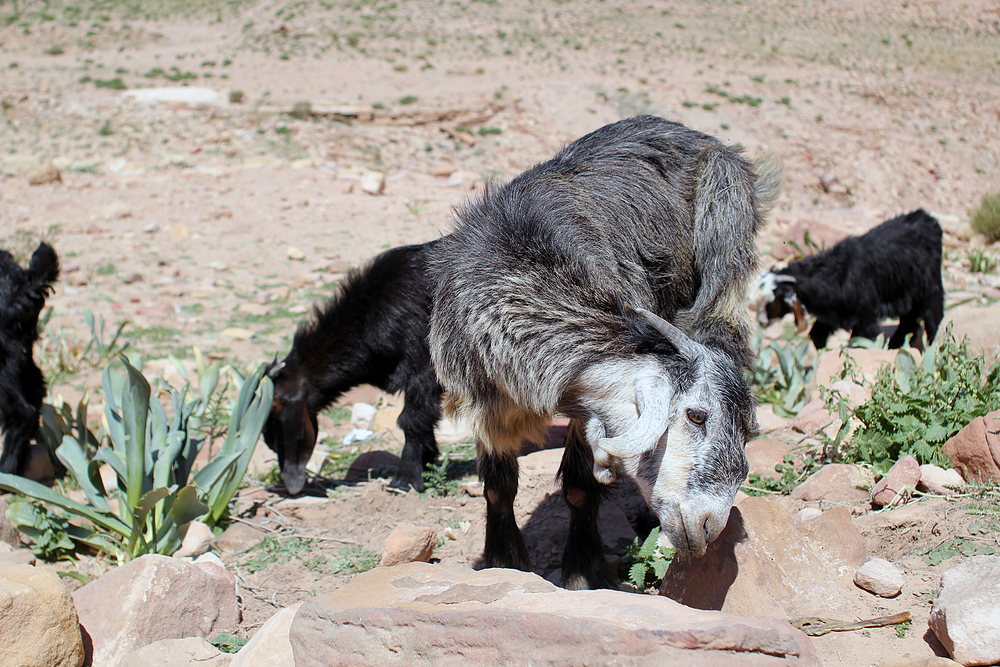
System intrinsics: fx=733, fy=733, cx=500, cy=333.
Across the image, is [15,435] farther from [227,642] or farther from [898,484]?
[898,484]

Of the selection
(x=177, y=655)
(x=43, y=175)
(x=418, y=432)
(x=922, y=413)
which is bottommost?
(x=43, y=175)

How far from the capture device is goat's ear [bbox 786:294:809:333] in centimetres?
769

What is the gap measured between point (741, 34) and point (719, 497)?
31514 mm

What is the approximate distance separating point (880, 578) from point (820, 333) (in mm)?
5543

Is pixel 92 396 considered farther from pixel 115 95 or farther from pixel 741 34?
pixel 741 34

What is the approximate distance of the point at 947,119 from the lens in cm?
2248

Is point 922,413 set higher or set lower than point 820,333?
higher

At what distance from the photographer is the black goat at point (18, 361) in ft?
16.5

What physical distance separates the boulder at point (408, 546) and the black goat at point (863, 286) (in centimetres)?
527

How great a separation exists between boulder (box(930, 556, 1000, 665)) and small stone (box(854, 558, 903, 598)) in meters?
0.32

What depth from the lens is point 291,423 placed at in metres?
5.03

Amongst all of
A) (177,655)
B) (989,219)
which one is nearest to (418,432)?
(177,655)

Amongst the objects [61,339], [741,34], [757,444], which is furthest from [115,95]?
[741,34]

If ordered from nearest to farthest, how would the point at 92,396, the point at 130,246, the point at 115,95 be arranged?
the point at 92,396
the point at 130,246
the point at 115,95
